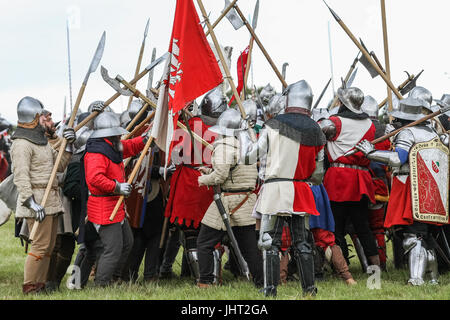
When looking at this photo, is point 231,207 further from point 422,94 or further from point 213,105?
point 422,94

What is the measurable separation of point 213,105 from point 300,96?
1970 millimetres

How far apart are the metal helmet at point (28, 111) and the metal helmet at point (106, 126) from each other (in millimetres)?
578

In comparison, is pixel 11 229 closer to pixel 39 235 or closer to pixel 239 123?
pixel 39 235

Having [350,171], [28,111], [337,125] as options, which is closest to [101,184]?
[28,111]

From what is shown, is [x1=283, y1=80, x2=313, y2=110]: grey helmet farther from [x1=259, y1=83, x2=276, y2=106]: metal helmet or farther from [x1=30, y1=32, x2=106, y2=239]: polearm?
[x1=259, y1=83, x2=276, y2=106]: metal helmet

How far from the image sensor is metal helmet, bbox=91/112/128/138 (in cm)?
657

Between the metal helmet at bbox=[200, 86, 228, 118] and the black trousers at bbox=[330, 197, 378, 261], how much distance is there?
1644 mm

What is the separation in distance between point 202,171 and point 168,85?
37.7 inches

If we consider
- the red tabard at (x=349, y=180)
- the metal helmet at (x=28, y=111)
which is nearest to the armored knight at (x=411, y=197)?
the red tabard at (x=349, y=180)

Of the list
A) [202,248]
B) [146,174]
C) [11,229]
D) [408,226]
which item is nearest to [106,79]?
[146,174]

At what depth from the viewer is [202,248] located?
6832 mm

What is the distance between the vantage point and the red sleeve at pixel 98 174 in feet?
20.9

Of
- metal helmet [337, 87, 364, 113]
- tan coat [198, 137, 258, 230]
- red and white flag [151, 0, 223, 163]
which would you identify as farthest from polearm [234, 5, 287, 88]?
tan coat [198, 137, 258, 230]

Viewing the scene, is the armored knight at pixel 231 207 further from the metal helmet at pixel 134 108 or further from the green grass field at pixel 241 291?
the metal helmet at pixel 134 108
